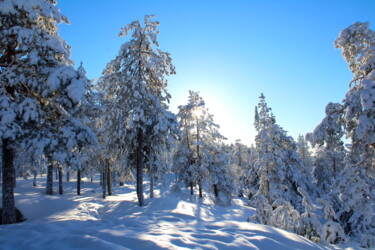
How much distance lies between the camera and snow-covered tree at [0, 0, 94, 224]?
764 cm

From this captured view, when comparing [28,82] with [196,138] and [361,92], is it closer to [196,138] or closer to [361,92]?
[361,92]

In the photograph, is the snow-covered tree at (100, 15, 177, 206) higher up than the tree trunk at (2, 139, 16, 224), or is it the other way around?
the snow-covered tree at (100, 15, 177, 206)

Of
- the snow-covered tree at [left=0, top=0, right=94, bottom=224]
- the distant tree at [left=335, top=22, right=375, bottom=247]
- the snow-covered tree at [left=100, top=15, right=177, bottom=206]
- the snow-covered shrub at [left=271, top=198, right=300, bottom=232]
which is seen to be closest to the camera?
the snow-covered tree at [left=0, top=0, right=94, bottom=224]

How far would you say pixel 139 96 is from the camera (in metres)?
14.6

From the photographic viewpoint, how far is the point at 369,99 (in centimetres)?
828

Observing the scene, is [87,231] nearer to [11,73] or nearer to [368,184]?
[11,73]

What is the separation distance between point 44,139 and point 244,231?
7101mm

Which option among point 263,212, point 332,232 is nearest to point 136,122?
point 263,212

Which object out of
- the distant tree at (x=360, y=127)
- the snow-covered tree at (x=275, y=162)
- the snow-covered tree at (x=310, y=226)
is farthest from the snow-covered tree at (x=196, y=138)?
the snow-covered tree at (x=310, y=226)

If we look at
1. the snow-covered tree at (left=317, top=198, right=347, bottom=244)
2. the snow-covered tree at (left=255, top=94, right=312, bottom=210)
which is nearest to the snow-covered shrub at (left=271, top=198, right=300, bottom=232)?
the snow-covered tree at (left=317, top=198, right=347, bottom=244)

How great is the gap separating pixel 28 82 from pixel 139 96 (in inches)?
280

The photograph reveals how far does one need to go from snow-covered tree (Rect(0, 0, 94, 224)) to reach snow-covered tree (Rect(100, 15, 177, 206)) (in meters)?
5.64

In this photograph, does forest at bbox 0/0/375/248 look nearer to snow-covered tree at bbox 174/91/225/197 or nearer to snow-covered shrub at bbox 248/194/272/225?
snow-covered shrub at bbox 248/194/272/225

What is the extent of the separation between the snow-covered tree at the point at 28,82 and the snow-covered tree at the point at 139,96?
222 inches
